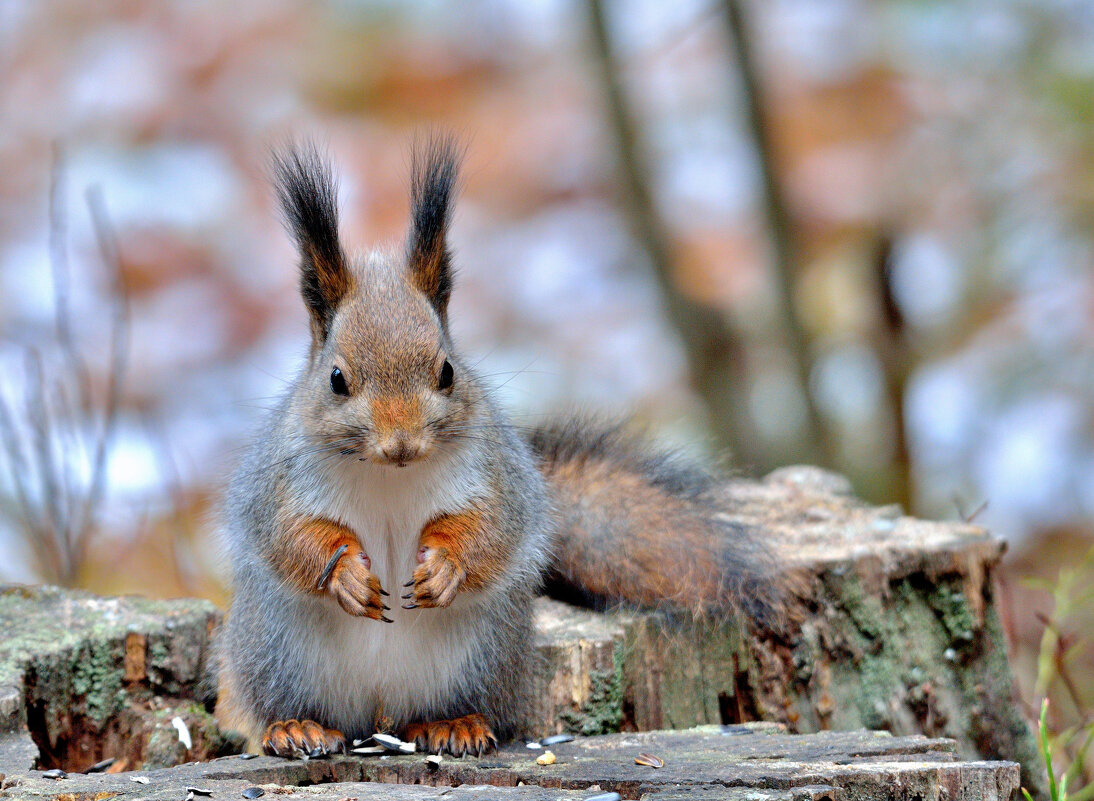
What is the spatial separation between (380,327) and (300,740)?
2.00 feet

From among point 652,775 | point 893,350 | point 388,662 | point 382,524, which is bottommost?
point 652,775

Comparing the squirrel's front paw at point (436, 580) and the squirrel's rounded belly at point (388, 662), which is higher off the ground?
the squirrel's front paw at point (436, 580)

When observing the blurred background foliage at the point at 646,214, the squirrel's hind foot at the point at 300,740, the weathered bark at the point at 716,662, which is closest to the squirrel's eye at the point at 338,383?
the squirrel's hind foot at the point at 300,740

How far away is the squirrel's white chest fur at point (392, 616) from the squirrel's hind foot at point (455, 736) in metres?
0.05

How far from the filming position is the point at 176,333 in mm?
4191

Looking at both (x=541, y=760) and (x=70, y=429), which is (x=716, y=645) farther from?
(x=70, y=429)

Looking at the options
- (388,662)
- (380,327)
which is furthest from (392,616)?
(380,327)

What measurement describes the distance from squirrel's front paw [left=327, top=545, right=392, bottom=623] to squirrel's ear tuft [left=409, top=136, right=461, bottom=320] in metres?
0.47

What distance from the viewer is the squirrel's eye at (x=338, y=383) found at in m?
1.69

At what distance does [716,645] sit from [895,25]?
3.37 m

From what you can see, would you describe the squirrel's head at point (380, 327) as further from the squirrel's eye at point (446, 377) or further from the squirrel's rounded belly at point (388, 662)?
the squirrel's rounded belly at point (388, 662)

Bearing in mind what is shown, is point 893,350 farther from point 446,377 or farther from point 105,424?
point 446,377

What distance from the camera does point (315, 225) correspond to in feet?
5.81

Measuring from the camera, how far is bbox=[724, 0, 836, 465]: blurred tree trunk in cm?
408
